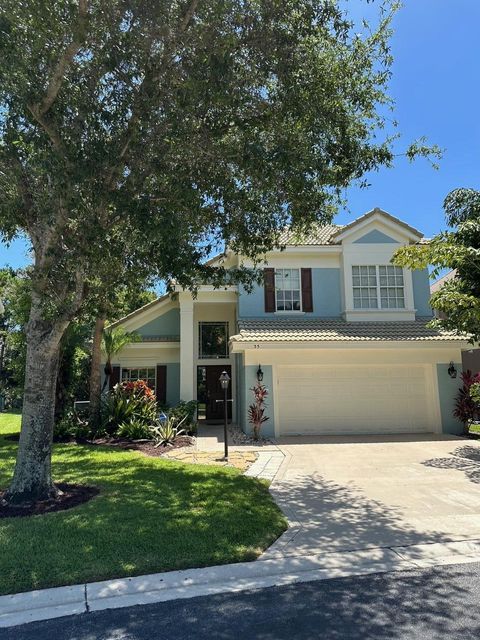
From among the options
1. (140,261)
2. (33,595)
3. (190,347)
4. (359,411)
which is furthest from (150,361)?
(33,595)

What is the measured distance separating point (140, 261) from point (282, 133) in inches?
134

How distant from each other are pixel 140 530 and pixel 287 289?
11573mm

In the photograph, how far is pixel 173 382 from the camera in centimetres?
1847

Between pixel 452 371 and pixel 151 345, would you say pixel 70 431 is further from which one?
pixel 452 371

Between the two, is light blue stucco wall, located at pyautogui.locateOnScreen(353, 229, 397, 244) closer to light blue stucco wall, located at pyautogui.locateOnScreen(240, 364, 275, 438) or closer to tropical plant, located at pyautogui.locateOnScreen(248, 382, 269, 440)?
light blue stucco wall, located at pyautogui.locateOnScreen(240, 364, 275, 438)

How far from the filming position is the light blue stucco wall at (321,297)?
639 inches

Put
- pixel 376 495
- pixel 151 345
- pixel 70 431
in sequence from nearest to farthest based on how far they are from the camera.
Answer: pixel 376 495, pixel 70 431, pixel 151 345

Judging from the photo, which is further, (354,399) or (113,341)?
(113,341)

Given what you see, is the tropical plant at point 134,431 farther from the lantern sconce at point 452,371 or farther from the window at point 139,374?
the lantern sconce at point 452,371

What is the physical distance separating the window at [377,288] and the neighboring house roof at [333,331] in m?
0.80

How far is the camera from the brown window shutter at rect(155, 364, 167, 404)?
18.2 metres

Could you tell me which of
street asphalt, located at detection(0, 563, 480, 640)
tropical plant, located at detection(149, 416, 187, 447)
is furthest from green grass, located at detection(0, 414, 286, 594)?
tropical plant, located at detection(149, 416, 187, 447)

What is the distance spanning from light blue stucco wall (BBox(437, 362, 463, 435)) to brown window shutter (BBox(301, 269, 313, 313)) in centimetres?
456

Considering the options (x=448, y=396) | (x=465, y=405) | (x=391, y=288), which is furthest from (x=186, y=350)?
(x=465, y=405)
